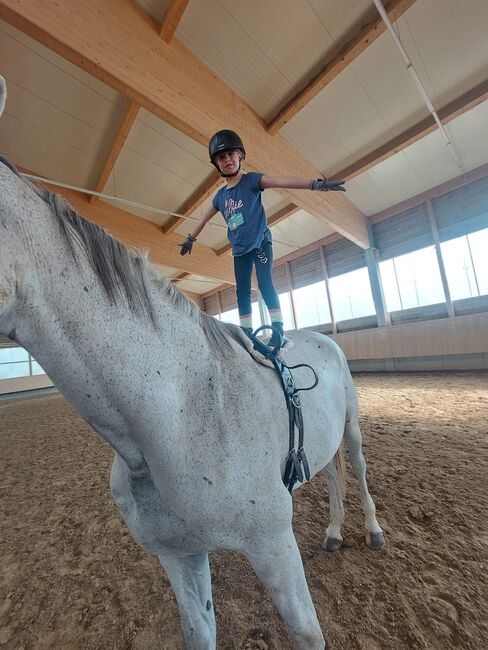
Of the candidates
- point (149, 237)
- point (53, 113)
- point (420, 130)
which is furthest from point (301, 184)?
point (149, 237)

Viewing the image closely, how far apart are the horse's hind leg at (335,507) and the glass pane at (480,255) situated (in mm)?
6505

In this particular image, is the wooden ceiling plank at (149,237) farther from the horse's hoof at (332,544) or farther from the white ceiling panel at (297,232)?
the horse's hoof at (332,544)

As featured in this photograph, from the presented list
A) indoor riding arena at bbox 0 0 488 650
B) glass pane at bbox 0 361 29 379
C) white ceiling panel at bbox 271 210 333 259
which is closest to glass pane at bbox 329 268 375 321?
Result: indoor riding arena at bbox 0 0 488 650

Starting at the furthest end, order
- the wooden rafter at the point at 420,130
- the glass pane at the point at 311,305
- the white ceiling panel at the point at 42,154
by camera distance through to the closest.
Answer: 1. the glass pane at the point at 311,305
2. the white ceiling panel at the point at 42,154
3. the wooden rafter at the point at 420,130

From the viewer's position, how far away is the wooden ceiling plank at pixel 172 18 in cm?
273

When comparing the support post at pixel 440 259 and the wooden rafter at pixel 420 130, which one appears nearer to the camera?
the wooden rafter at pixel 420 130

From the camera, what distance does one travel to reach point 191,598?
2.71ft

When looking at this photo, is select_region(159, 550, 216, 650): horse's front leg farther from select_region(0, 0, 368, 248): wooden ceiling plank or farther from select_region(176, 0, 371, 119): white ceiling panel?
select_region(176, 0, 371, 119): white ceiling panel

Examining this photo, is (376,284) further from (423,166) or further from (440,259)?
(423,166)

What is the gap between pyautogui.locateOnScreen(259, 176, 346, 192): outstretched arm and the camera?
1178 millimetres

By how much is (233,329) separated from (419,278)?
751 centimetres

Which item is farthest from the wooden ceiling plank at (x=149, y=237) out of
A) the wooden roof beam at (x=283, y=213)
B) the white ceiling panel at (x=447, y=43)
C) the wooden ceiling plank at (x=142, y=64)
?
the white ceiling panel at (x=447, y=43)

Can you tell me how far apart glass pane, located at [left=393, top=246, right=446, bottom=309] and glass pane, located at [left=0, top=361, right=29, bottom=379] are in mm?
17185

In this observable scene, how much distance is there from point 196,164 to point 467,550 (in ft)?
19.7
